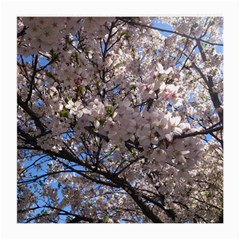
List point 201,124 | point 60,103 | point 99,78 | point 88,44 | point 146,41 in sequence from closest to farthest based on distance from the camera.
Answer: point 60,103 → point 88,44 → point 99,78 → point 146,41 → point 201,124

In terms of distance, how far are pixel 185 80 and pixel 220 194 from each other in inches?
65.8

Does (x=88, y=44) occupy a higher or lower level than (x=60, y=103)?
higher

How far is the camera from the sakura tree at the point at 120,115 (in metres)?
1.96

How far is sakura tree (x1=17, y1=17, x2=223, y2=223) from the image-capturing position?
196cm

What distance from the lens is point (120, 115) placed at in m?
1.96
